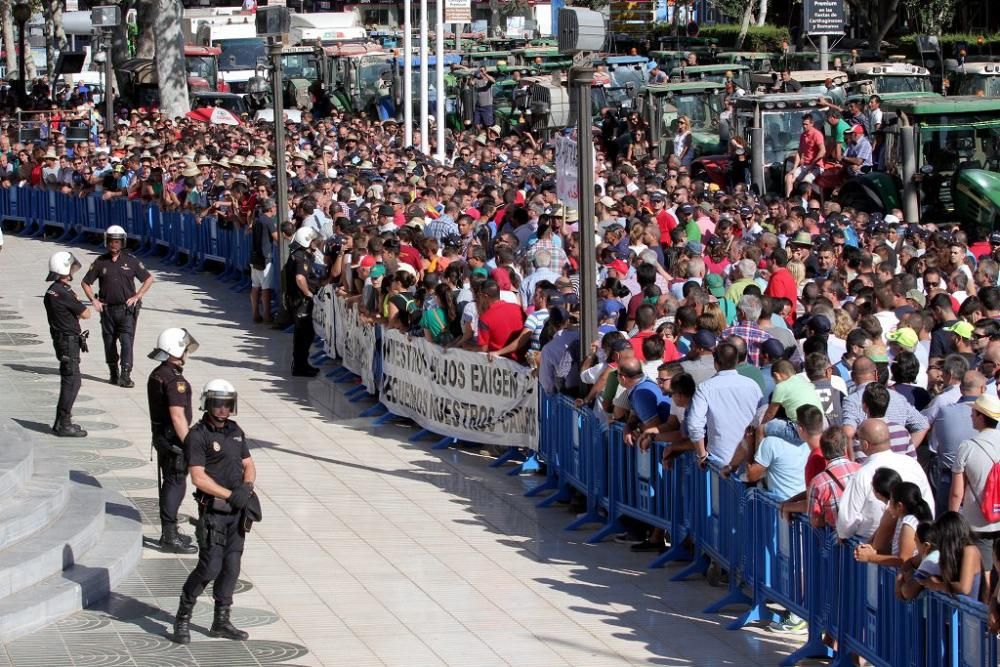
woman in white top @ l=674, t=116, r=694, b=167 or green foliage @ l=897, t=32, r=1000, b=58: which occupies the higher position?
green foliage @ l=897, t=32, r=1000, b=58

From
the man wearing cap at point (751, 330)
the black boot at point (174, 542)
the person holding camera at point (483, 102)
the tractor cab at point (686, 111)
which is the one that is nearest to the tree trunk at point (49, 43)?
the person holding camera at point (483, 102)

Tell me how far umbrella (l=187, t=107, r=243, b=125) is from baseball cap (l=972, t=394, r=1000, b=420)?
33.4 meters

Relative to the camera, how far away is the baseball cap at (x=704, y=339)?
12.6m

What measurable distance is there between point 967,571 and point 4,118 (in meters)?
42.0

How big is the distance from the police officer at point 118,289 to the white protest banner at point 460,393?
2732 mm

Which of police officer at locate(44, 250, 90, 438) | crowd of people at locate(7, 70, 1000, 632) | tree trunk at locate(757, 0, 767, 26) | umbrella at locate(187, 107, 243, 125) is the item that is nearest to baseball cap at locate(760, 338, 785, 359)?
crowd of people at locate(7, 70, 1000, 632)

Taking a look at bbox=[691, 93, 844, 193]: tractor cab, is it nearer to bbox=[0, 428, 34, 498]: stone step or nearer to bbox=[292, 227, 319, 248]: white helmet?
bbox=[292, 227, 319, 248]: white helmet

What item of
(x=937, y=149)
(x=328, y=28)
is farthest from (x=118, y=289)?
(x=328, y=28)

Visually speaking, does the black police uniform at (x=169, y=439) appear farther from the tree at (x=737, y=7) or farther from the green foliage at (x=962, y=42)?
the tree at (x=737, y=7)

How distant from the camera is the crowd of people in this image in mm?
10070

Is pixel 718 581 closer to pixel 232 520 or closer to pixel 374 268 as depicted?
pixel 232 520

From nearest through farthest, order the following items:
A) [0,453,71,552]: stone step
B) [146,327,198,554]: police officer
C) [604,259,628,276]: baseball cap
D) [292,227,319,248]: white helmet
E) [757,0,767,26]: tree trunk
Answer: [0,453,71,552]: stone step, [146,327,198,554]: police officer, [604,259,628,276]: baseball cap, [292,227,319,248]: white helmet, [757,0,767,26]: tree trunk

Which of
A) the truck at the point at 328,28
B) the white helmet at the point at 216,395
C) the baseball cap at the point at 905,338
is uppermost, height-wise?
the truck at the point at 328,28

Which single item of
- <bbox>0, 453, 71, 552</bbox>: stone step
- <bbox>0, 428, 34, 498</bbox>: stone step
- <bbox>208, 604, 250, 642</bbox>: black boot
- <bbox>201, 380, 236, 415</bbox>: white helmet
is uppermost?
<bbox>201, 380, 236, 415</bbox>: white helmet
